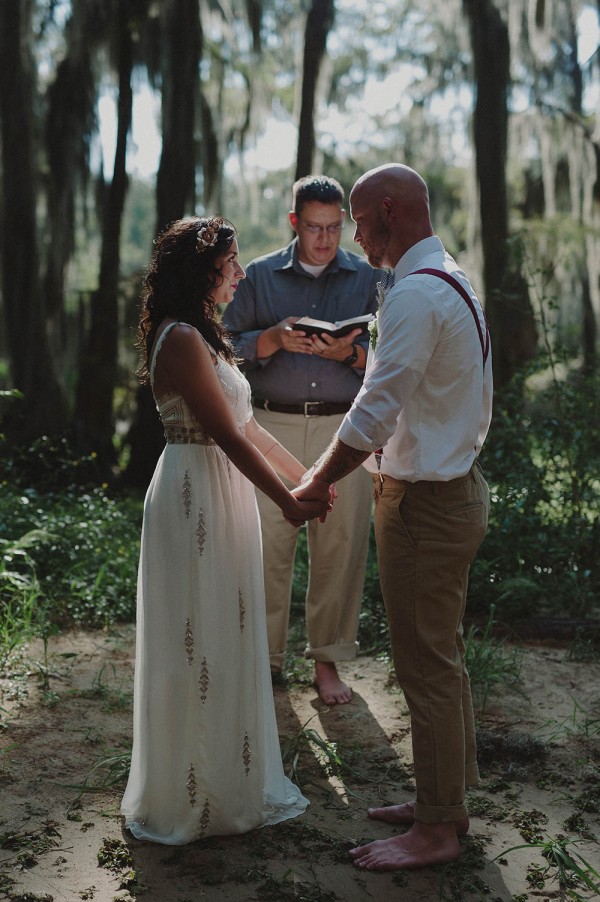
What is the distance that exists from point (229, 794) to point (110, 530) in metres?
3.83

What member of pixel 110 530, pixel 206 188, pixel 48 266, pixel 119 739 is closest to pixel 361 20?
pixel 206 188

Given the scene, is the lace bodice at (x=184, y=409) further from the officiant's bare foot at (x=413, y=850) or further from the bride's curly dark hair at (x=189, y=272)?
the officiant's bare foot at (x=413, y=850)

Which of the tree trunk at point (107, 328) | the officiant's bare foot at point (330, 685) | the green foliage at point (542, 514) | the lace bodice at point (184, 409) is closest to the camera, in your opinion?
the lace bodice at point (184, 409)

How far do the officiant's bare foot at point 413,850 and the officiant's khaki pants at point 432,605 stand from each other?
2.3 inches

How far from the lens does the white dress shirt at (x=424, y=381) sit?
2494 millimetres

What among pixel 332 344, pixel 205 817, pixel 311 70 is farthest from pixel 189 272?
pixel 311 70

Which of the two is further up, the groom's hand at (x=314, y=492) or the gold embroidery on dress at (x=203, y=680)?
the groom's hand at (x=314, y=492)

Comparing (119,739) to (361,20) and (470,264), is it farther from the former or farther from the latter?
(361,20)

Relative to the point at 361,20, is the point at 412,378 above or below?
below

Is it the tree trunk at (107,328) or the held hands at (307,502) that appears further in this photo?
the tree trunk at (107,328)

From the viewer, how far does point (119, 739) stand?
3666mm

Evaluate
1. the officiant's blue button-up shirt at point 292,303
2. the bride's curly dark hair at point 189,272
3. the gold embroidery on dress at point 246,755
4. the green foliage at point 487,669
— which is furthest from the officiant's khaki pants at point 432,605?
the officiant's blue button-up shirt at point 292,303

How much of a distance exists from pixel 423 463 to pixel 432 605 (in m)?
0.42

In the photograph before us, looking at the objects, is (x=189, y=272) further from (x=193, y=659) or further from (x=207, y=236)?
(x=193, y=659)
